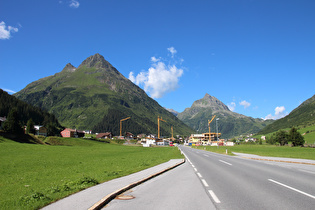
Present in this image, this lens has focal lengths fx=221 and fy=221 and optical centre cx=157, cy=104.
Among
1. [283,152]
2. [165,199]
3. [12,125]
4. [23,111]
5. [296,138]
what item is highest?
[23,111]

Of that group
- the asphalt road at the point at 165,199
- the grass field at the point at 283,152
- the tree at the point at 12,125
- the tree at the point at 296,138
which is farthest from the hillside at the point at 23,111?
the asphalt road at the point at 165,199

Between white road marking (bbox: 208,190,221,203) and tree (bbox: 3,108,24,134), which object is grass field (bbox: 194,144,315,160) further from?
tree (bbox: 3,108,24,134)

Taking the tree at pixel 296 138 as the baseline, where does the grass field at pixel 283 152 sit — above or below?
below

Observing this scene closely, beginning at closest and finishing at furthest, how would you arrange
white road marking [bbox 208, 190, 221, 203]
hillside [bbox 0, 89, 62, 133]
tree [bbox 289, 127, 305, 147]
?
white road marking [bbox 208, 190, 221, 203], tree [bbox 289, 127, 305, 147], hillside [bbox 0, 89, 62, 133]

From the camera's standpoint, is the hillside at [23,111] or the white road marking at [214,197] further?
the hillside at [23,111]

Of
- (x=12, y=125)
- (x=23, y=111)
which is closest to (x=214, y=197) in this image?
(x=12, y=125)

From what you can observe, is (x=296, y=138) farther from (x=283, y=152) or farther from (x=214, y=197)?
(x=214, y=197)

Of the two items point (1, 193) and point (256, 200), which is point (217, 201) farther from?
point (1, 193)

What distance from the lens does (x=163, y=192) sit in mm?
10438

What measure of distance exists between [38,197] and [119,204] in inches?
135

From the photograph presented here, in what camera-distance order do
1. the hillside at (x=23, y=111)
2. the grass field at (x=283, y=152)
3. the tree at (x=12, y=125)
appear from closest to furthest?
the grass field at (x=283, y=152) → the tree at (x=12, y=125) → the hillside at (x=23, y=111)

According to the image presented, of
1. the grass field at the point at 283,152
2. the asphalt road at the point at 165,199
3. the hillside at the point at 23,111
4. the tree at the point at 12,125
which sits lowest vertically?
the grass field at the point at 283,152

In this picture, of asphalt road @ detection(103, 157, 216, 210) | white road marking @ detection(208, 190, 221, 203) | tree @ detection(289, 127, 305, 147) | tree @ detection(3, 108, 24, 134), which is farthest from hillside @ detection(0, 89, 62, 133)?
white road marking @ detection(208, 190, 221, 203)

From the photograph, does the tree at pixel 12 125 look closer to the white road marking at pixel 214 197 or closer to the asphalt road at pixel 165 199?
the asphalt road at pixel 165 199
